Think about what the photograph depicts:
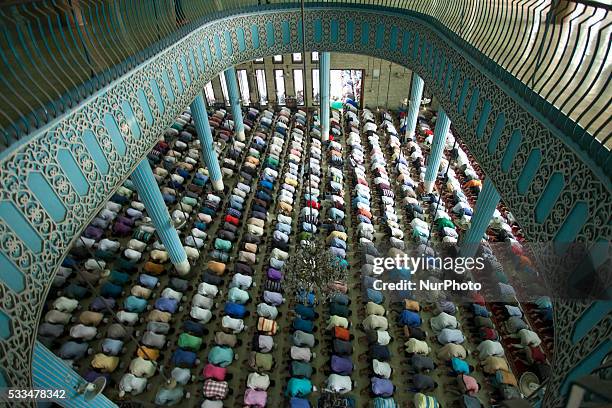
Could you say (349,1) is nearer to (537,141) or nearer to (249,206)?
(249,206)

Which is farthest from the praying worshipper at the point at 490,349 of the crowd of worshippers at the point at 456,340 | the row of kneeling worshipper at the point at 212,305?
the row of kneeling worshipper at the point at 212,305

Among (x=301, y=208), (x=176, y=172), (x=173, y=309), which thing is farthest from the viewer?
(x=176, y=172)

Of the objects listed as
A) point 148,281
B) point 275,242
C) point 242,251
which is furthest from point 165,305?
point 275,242

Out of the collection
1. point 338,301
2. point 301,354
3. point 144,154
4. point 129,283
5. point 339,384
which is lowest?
point 339,384

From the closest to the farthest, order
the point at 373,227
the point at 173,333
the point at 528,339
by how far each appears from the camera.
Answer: the point at 528,339 < the point at 173,333 < the point at 373,227

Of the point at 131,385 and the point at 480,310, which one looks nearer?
the point at 131,385

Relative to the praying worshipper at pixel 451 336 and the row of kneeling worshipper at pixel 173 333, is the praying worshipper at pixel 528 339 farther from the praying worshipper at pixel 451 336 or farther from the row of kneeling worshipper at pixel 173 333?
the row of kneeling worshipper at pixel 173 333

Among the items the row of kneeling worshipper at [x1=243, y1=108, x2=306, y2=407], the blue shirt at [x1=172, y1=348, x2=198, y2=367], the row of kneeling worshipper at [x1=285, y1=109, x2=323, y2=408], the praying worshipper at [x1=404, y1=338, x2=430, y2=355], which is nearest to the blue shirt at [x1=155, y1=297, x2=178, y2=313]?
the blue shirt at [x1=172, y1=348, x2=198, y2=367]

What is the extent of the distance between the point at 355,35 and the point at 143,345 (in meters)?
9.46

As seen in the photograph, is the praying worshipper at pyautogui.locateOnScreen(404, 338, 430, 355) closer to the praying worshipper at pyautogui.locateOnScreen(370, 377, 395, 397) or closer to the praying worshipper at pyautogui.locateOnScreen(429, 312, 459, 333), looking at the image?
the praying worshipper at pyautogui.locateOnScreen(429, 312, 459, 333)

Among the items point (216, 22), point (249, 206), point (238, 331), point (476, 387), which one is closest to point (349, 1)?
point (216, 22)

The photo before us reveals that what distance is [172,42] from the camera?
261 inches

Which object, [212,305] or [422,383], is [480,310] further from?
[212,305]

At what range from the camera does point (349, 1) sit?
10.4 metres
